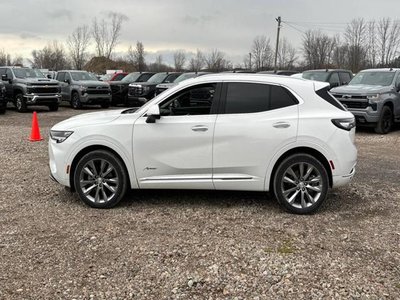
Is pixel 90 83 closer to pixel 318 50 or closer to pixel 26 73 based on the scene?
pixel 26 73

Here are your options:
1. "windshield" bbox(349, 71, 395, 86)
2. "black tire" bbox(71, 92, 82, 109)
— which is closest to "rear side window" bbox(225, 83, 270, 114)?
"windshield" bbox(349, 71, 395, 86)

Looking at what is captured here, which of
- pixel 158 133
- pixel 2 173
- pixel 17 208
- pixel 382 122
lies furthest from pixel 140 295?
pixel 382 122

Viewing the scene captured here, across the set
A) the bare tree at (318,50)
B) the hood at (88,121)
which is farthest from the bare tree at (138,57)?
the hood at (88,121)

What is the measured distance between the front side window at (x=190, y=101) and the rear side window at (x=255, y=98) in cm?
25

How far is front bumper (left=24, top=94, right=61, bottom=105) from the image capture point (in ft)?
63.4

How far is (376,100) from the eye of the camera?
12.8m

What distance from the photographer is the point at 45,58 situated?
86.9 m

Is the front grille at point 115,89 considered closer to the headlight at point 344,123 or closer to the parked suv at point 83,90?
the parked suv at point 83,90

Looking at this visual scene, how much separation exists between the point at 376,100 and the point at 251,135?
8.65 meters

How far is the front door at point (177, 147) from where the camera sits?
5.60 metres

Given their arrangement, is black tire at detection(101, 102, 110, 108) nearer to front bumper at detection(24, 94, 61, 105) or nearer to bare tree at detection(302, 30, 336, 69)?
front bumper at detection(24, 94, 61, 105)

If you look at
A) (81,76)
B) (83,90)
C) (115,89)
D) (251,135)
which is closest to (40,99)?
(83,90)

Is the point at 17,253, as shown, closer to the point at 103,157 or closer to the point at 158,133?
the point at 103,157

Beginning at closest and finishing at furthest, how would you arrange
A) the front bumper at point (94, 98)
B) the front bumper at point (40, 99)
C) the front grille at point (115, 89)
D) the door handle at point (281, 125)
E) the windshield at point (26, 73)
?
the door handle at point (281, 125)
the front bumper at point (40, 99)
the windshield at point (26, 73)
the front bumper at point (94, 98)
the front grille at point (115, 89)
